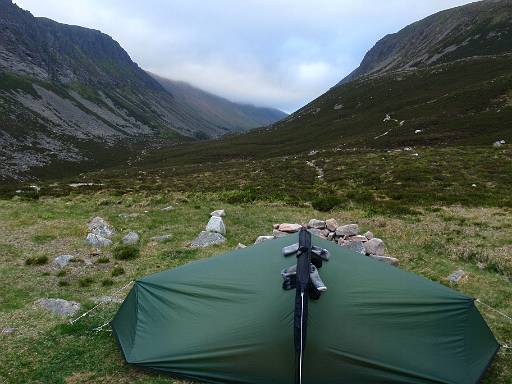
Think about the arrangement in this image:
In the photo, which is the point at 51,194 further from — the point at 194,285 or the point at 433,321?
the point at 433,321

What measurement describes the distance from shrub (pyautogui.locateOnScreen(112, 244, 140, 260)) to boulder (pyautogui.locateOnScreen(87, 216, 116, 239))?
2.73 meters

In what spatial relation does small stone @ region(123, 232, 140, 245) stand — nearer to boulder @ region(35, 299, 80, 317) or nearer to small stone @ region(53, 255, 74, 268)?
small stone @ region(53, 255, 74, 268)

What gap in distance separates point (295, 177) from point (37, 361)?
1424 inches

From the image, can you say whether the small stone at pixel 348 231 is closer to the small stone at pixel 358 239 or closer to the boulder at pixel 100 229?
the small stone at pixel 358 239

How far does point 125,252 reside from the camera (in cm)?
1808

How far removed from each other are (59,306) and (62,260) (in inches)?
190

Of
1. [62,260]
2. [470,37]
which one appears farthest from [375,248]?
[470,37]

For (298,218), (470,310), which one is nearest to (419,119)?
(298,218)

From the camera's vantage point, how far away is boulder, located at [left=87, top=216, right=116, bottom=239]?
21.3m

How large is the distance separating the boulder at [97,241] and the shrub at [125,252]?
1.19 metres

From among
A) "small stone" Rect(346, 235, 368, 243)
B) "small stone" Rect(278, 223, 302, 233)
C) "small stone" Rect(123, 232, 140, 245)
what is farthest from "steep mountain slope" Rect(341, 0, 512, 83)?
"small stone" Rect(123, 232, 140, 245)

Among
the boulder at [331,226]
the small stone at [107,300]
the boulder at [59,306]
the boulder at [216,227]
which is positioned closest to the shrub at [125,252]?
the boulder at [216,227]

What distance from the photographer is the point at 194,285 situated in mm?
10391

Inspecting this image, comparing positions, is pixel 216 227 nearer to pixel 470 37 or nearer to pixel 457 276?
pixel 457 276
